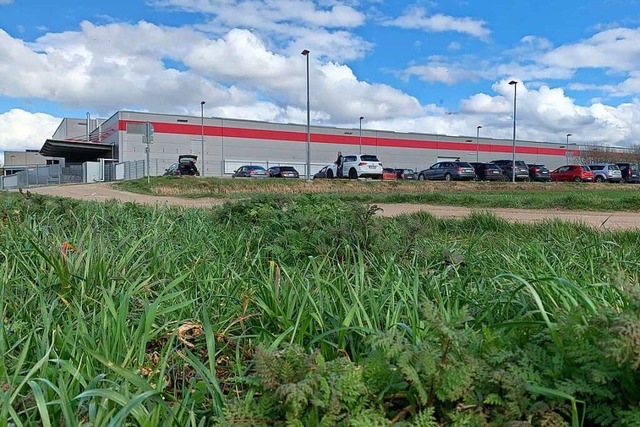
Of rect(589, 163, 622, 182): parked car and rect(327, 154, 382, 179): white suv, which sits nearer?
rect(327, 154, 382, 179): white suv

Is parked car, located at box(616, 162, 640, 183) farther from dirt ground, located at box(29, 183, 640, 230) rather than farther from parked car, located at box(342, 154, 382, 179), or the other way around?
dirt ground, located at box(29, 183, 640, 230)

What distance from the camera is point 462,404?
1457mm

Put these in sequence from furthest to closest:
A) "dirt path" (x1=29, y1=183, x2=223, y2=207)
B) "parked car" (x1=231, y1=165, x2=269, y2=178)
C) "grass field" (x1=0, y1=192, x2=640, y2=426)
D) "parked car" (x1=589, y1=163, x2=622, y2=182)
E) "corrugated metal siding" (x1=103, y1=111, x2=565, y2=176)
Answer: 1. "corrugated metal siding" (x1=103, y1=111, x2=565, y2=176)
2. "parked car" (x1=589, y1=163, x2=622, y2=182)
3. "parked car" (x1=231, y1=165, x2=269, y2=178)
4. "dirt path" (x1=29, y1=183, x2=223, y2=207)
5. "grass field" (x1=0, y1=192, x2=640, y2=426)

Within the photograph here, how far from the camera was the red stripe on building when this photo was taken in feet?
181

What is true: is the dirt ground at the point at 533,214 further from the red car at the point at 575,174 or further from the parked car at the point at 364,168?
the red car at the point at 575,174

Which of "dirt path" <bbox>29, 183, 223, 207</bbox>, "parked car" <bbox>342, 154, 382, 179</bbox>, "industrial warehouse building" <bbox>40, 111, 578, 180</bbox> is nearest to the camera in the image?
"dirt path" <bbox>29, 183, 223, 207</bbox>

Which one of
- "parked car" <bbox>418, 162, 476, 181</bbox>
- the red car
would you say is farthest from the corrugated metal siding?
the red car

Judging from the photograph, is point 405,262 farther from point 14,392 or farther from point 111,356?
point 14,392

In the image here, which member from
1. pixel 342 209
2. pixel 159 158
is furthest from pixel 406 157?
pixel 342 209

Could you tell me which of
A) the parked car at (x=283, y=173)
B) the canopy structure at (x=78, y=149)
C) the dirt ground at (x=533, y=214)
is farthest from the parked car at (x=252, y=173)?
the dirt ground at (x=533, y=214)

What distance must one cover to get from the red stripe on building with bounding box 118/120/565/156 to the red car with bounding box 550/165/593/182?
27.1 m

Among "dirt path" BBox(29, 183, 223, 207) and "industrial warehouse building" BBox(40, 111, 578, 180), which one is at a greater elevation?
"industrial warehouse building" BBox(40, 111, 578, 180)

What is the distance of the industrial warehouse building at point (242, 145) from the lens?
5141cm

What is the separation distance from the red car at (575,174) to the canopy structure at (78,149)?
44.4 m
